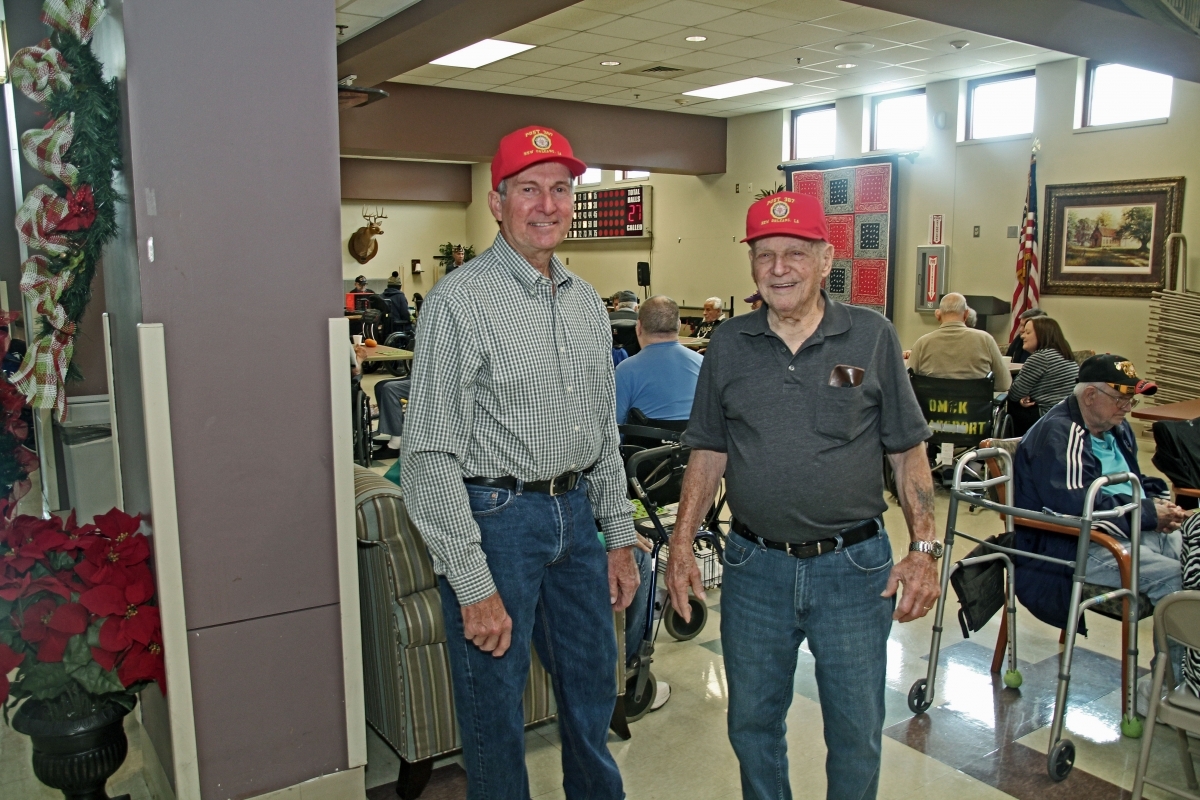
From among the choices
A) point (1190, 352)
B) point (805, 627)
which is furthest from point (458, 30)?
point (1190, 352)

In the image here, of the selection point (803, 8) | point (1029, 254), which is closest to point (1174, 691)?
point (803, 8)

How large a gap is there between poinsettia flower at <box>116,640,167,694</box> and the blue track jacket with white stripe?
2.65 metres

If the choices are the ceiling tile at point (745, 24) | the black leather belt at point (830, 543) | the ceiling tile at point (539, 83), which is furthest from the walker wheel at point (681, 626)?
the ceiling tile at point (539, 83)

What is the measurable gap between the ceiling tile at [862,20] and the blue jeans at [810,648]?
6120 millimetres

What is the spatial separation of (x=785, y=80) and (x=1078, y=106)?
112 inches

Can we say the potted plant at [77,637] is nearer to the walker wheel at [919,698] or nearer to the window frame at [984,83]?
the walker wheel at [919,698]

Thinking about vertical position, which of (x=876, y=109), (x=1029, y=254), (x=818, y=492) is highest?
(x=876, y=109)

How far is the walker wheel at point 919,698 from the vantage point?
3115 millimetres

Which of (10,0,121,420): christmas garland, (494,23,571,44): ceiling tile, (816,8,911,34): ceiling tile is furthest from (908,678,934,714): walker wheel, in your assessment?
(494,23,571,44): ceiling tile

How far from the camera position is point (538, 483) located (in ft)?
6.26

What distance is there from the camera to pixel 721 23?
7.40 meters

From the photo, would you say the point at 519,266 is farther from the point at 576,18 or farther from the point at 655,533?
the point at 576,18

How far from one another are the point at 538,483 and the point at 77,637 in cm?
115

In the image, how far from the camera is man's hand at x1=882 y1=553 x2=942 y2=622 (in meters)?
1.94
